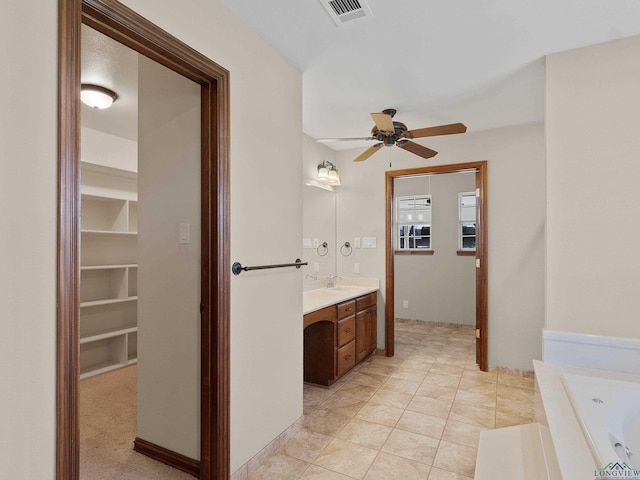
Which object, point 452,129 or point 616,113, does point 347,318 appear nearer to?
point 452,129

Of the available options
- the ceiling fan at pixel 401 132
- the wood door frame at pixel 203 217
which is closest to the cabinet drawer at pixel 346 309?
the ceiling fan at pixel 401 132

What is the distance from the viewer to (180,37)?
1604 mm

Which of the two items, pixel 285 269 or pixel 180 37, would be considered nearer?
pixel 180 37

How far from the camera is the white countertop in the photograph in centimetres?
310

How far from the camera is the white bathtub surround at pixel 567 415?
1.18m

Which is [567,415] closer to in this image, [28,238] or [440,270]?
[28,238]

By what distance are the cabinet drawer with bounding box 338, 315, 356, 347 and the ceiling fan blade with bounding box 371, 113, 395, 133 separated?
5.64ft

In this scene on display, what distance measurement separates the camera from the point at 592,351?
6.82 feet

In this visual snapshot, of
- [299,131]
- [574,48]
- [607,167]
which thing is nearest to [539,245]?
[607,167]

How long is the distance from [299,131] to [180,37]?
1032mm

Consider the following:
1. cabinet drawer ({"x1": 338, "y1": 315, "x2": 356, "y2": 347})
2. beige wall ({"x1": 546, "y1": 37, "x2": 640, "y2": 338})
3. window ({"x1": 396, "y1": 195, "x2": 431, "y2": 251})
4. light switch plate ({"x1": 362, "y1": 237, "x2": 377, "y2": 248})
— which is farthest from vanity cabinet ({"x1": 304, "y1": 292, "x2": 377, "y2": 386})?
window ({"x1": 396, "y1": 195, "x2": 431, "y2": 251})

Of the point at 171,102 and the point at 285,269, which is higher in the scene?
the point at 171,102

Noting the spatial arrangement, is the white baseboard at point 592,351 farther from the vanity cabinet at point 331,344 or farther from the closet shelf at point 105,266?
the closet shelf at point 105,266

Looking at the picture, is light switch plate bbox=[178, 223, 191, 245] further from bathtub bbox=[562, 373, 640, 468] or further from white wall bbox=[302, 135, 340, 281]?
bathtub bbox=[562, 373, 640, 468]
